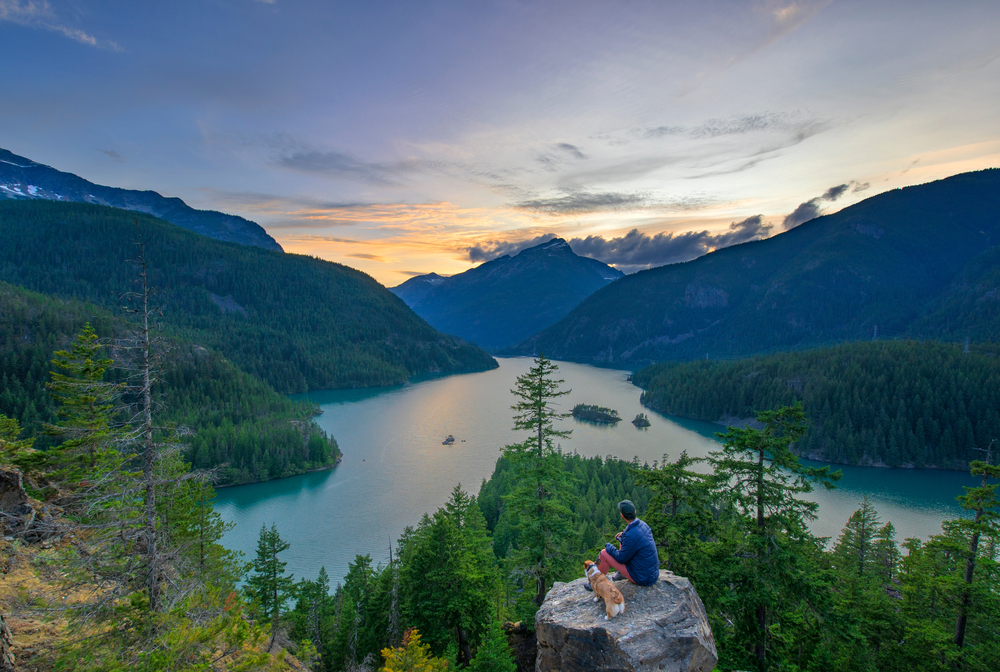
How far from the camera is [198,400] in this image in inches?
3701

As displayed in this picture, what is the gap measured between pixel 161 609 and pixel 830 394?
123387 millimetres

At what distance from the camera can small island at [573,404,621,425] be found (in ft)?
360

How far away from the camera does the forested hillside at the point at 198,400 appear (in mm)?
69188

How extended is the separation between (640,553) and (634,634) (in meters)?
1.50

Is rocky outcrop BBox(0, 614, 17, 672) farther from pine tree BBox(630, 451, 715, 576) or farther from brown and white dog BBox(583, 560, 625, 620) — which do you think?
pine tree BBox(630, 451, 715, 576)

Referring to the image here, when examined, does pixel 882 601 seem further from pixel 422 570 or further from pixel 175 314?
pixel 175 314

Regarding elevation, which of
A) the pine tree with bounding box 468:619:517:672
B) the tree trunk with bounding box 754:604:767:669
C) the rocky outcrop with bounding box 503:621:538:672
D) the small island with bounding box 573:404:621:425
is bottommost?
the small island with bounding box 573:404:621:425

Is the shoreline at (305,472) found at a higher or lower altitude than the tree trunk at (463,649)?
lower

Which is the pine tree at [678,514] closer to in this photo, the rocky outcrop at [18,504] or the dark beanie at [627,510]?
the dark beanie at [627,510]

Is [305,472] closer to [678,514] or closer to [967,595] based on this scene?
[678,514]

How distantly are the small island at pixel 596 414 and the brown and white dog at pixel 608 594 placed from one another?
338 feet

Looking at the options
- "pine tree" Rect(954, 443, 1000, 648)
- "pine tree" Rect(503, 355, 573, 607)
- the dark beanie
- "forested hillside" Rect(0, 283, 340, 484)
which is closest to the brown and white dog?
the dark beanie

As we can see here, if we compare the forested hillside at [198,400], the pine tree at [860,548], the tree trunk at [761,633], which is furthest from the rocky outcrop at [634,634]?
the forested hillside at [198,400]

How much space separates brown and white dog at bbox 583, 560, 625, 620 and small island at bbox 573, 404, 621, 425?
103 meters
